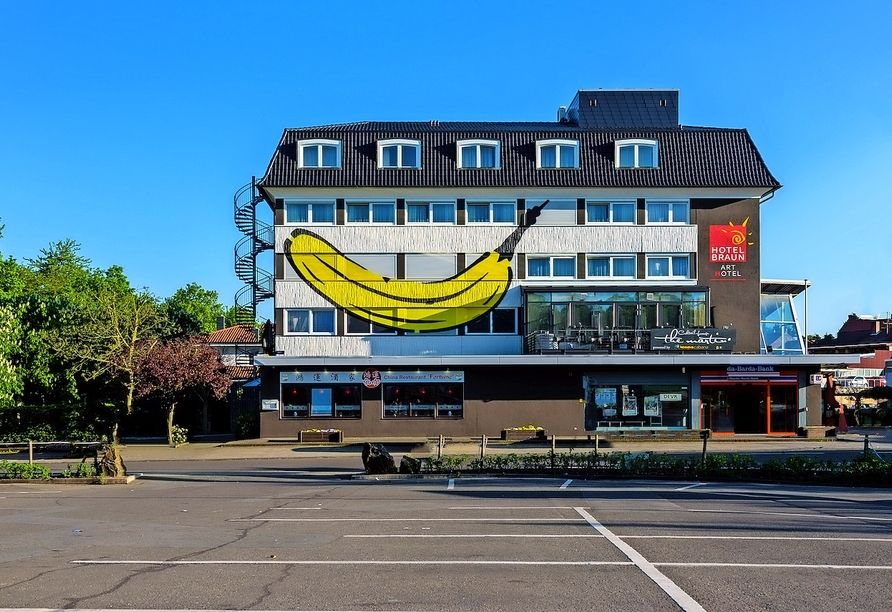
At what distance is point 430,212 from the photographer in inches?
1538

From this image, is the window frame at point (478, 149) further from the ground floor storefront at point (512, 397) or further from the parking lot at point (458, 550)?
the parking lot at point (458, 550)

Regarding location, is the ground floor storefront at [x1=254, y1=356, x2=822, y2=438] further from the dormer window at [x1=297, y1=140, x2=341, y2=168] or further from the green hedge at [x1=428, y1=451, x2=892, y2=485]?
the green hedge at [x1=428, y1=451, x2=892, y2=485]

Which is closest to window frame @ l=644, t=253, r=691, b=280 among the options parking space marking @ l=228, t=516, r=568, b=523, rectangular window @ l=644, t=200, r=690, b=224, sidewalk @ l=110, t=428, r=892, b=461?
rectangular window @ l=644, t=200, r=690, b=224

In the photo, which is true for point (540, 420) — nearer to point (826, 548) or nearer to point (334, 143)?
point (334, 143)

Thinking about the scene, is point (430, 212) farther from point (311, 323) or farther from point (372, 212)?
point (311, 323)

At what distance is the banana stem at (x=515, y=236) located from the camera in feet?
128

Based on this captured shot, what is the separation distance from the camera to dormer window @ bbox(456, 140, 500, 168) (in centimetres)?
3947

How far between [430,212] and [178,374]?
1269cm

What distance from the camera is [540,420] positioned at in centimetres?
3781

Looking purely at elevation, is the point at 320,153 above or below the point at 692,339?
above

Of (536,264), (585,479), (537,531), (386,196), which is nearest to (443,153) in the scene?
(386,196)

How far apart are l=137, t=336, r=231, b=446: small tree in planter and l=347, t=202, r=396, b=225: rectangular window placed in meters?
8.57

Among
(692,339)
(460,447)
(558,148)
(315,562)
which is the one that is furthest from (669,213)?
(315,562)

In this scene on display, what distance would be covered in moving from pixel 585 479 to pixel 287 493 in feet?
23.5
